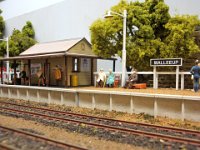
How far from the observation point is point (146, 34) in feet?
57.9

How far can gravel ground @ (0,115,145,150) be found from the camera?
7.80 meters

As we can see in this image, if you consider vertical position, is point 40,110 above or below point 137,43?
below

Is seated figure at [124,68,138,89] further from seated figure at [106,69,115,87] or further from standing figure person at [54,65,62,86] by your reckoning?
standing figure person at [54,65,62,86]

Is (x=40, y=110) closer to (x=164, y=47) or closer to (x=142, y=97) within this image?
(x=142, y=97)

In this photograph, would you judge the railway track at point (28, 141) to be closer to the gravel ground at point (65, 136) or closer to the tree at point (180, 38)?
the gravel ground at point (65, 136)

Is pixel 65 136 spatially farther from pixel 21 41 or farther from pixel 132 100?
pixel 21 41

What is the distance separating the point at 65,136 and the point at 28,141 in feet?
4.16

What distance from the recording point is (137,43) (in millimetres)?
18016

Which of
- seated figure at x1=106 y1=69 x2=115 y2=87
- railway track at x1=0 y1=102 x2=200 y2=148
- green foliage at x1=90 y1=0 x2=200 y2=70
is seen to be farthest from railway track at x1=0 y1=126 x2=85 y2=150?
green foliage at x1=90 y1=0 x2=200 y2=70

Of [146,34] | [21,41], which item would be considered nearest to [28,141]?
[146,34]

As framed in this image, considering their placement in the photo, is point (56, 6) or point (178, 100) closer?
point (178, 100)

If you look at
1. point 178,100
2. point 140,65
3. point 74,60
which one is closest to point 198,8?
point 140,65

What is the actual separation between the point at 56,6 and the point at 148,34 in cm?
1809

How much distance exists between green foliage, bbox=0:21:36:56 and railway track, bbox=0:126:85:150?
2562cm
